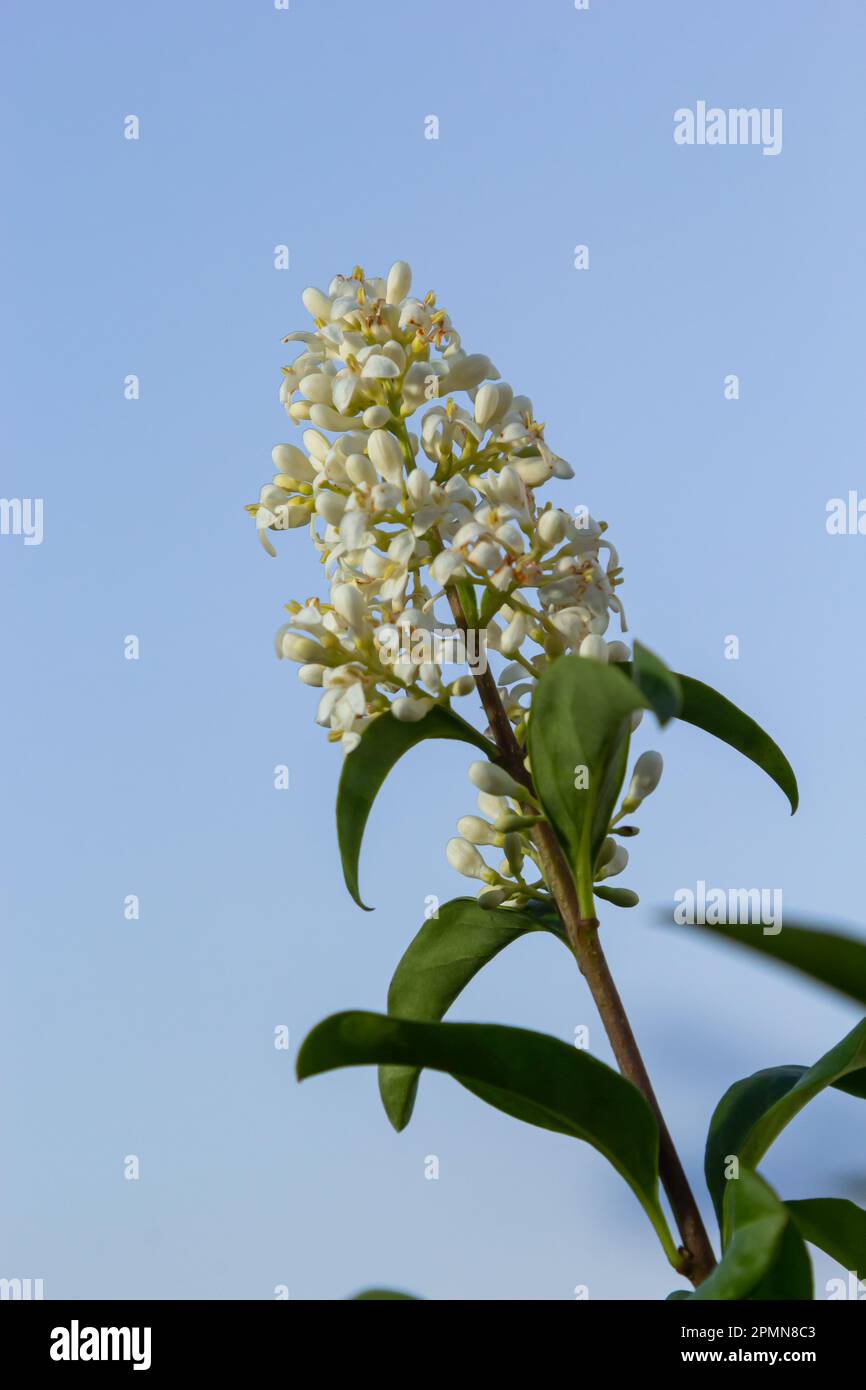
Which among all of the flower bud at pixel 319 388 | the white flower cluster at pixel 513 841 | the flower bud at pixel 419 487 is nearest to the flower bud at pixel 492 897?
the white flower cluster at pixel 513 841

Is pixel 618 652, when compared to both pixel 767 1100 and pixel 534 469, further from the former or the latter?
pixel 767 1100

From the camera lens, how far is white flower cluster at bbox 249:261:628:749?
3.30 ft

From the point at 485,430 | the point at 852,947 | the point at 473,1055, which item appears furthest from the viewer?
the point at 485,430

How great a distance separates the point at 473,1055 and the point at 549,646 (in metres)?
0.35

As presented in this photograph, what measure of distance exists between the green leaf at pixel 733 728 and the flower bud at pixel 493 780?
15cm

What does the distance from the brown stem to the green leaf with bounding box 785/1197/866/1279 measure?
0.39ft

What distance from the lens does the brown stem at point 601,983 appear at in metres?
0.95

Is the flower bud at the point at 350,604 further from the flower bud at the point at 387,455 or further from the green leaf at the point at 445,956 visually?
the green leaf at the point at 445,956
